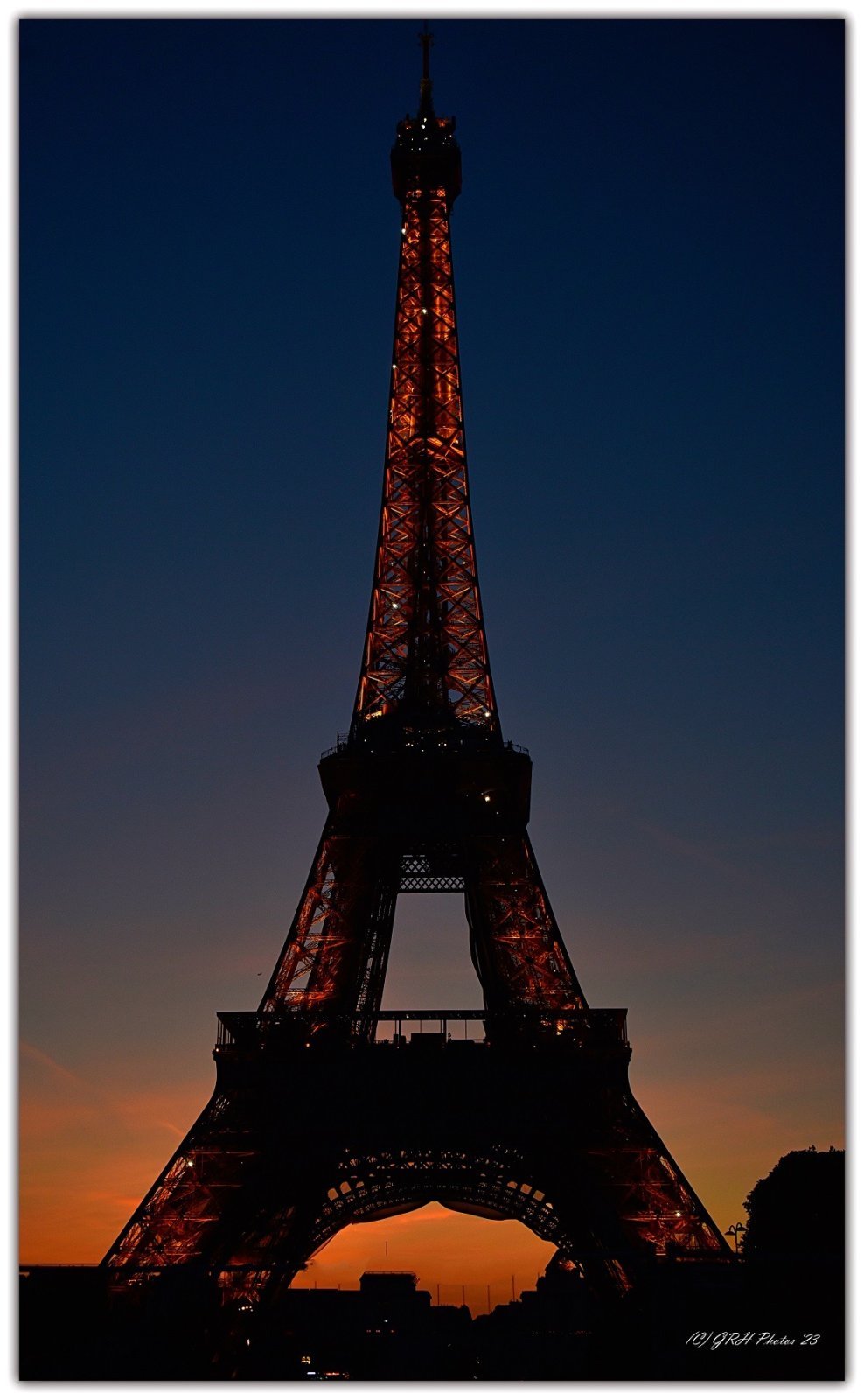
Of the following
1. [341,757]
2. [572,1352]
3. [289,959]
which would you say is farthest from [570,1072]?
[572,1352]

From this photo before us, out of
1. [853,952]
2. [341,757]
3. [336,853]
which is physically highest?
[341,757]

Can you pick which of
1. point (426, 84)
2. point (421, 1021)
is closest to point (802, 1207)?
point (421, 1021)

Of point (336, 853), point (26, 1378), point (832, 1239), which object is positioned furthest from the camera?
point (336, 853)

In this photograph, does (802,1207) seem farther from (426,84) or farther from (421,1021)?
(426,84)

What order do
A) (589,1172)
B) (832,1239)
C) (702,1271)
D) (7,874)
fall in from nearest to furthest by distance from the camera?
(7,874)
(702,1271)
(589,1172)
(832,1239)

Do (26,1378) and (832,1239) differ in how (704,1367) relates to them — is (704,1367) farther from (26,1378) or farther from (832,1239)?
(26,1378)

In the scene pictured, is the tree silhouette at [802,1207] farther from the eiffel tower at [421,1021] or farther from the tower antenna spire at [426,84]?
the tower antenna spire at [426,84]

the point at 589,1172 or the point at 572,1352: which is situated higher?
the point at 589,1172

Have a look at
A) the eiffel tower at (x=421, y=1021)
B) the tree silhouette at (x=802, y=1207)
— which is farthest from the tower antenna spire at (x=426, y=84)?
the tree silhouette at (x=802, y=1207)
